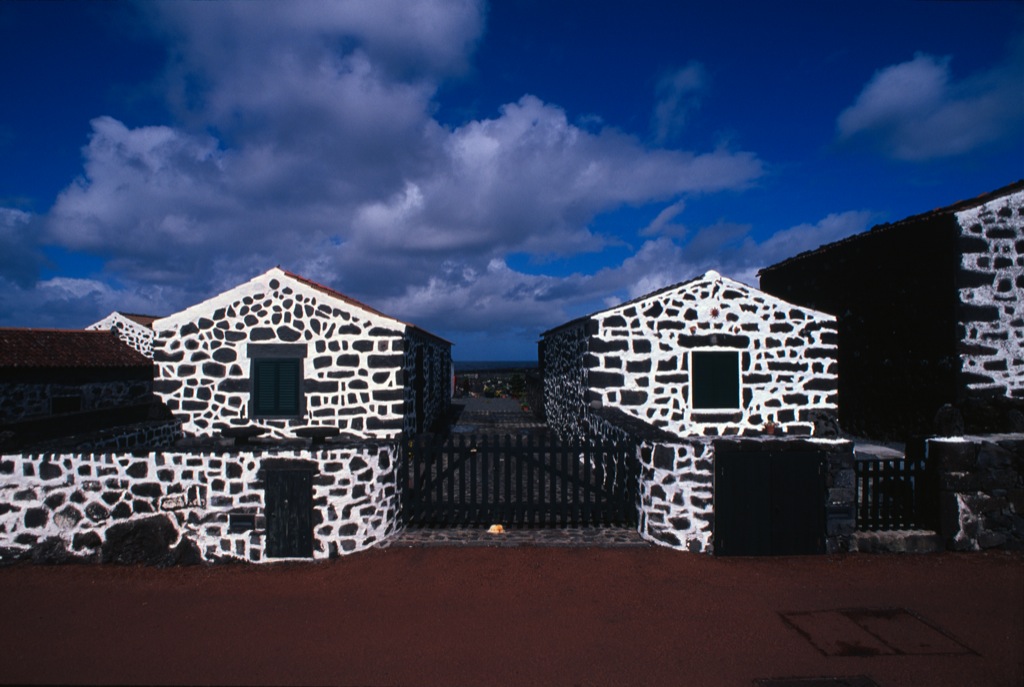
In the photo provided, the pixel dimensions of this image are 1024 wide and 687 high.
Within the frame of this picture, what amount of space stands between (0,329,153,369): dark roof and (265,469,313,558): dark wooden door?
13502 mm

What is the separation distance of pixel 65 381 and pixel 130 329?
1046 centimetres

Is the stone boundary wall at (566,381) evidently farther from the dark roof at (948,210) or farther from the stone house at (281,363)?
the dark roof at (948,210)

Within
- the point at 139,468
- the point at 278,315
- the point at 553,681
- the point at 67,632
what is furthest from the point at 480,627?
the point at 278,315

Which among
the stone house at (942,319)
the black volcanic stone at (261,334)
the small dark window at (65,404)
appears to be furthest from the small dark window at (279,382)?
the stone house at (942,319)

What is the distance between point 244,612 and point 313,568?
3.94 feet

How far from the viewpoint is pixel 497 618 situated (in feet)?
17.9

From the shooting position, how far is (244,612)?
5.63 metres

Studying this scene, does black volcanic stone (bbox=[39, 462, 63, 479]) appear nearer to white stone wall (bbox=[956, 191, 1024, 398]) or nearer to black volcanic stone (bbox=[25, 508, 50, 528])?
black volcanic stone (bbox=[25, 508, 50, 528])

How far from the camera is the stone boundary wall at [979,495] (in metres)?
7.18

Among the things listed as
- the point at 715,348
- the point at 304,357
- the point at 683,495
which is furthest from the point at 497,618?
the point at 715,348

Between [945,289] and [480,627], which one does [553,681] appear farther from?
[945,289]

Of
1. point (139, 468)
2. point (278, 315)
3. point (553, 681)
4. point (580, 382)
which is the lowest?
point (553, 681)

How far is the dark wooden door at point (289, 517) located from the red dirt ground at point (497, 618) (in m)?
0.25

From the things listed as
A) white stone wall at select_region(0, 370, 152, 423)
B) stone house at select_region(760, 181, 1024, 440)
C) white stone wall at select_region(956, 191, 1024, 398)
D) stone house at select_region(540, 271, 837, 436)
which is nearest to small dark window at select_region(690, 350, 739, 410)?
stone house at select_region(540, 271, 837, 436)
